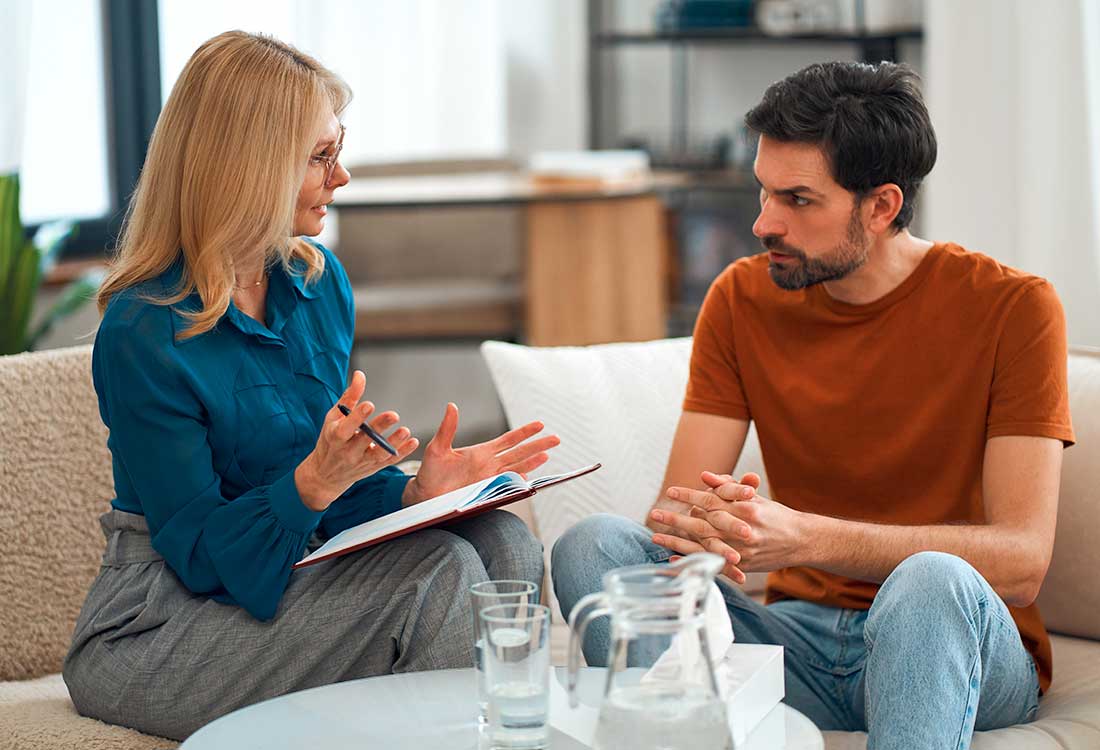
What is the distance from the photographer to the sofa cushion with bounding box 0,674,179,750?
1.44m

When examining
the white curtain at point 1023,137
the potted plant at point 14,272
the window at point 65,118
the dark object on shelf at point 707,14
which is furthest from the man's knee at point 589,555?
the dark object on shelf at point 707,14

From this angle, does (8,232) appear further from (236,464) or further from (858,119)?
(858,119)

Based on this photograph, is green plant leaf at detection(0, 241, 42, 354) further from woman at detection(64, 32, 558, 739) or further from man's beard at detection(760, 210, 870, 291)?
man's beard at detection(760, 210, 870, 291)

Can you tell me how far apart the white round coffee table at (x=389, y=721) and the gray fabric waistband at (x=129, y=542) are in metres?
0.35

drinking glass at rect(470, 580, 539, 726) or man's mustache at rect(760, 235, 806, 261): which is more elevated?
man's mustache at rect(760, 235, 806, 261)

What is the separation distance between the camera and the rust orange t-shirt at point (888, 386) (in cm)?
160

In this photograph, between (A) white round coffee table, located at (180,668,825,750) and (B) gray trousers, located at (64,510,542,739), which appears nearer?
(A) white round coffee table, located at (180,668,825,750)

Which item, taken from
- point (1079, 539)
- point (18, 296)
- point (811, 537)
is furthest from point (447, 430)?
point (18, 296)

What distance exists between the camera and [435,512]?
135 centimetres

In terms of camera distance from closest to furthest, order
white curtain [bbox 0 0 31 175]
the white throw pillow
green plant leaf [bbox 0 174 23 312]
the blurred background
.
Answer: the white throw pillow
the blurred background
green plant leaf [bbox 0 174 23 312]
white curtain [bbox 0 0 31 175]

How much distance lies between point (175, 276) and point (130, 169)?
282 cm

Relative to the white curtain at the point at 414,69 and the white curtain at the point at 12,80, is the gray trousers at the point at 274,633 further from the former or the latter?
the white curtain at the point at 414,69

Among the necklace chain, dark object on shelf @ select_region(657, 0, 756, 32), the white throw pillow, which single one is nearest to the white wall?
dark object on shelf @ select_region(657, 0, 756, 32)

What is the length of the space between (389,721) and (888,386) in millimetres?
798
